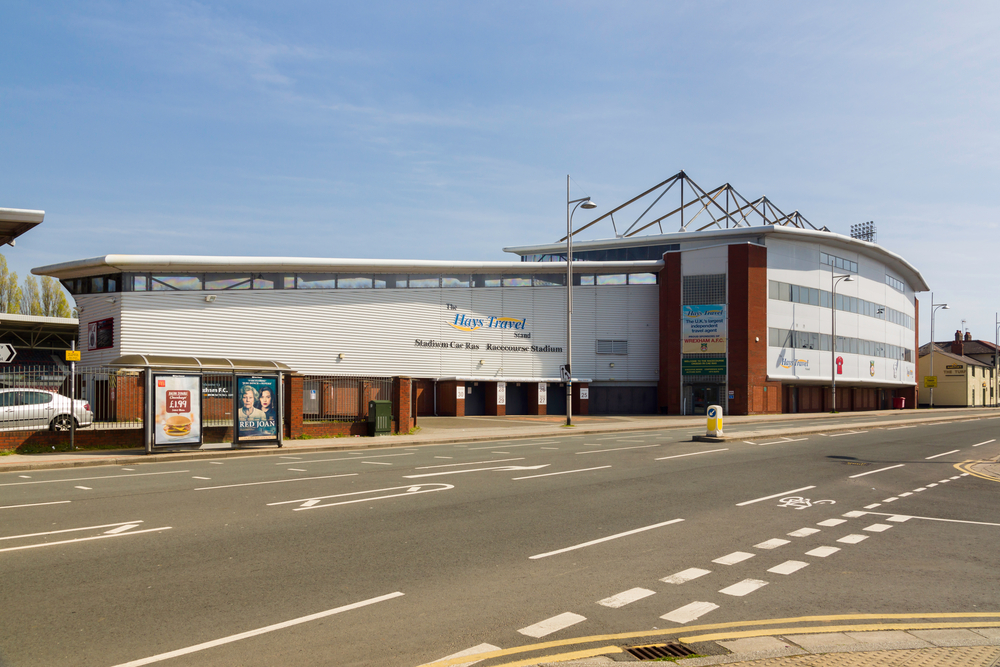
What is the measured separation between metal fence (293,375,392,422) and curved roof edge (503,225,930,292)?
35.6 meters

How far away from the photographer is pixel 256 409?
22.0 metres

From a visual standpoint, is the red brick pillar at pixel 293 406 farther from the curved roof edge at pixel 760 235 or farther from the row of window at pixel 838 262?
the row of window at pixel 838 262

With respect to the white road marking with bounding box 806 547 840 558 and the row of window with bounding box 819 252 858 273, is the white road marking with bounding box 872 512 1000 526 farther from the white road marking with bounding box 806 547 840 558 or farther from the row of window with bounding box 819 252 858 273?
the row of window with bounding box 819 252 858 273

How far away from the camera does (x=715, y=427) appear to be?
25.1 metres

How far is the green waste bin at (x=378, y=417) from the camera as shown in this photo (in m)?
27.2

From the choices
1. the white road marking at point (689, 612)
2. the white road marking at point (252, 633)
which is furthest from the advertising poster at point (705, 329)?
the white road marking at point (252, 633)

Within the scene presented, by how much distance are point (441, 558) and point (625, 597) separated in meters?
2.29

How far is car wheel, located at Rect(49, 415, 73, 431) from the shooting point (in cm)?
2036

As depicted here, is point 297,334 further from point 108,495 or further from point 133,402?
point 108,495

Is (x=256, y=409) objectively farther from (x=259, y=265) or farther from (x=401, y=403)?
(x=259, y=265)

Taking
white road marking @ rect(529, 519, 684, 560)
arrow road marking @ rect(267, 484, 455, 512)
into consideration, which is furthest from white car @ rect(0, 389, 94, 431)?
white road marking @ rect(529, 519, 684, 560)

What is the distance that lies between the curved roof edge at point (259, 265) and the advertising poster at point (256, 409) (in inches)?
794

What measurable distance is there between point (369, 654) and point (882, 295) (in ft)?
237

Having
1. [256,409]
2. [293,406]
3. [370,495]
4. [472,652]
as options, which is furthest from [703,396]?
[472,652]
